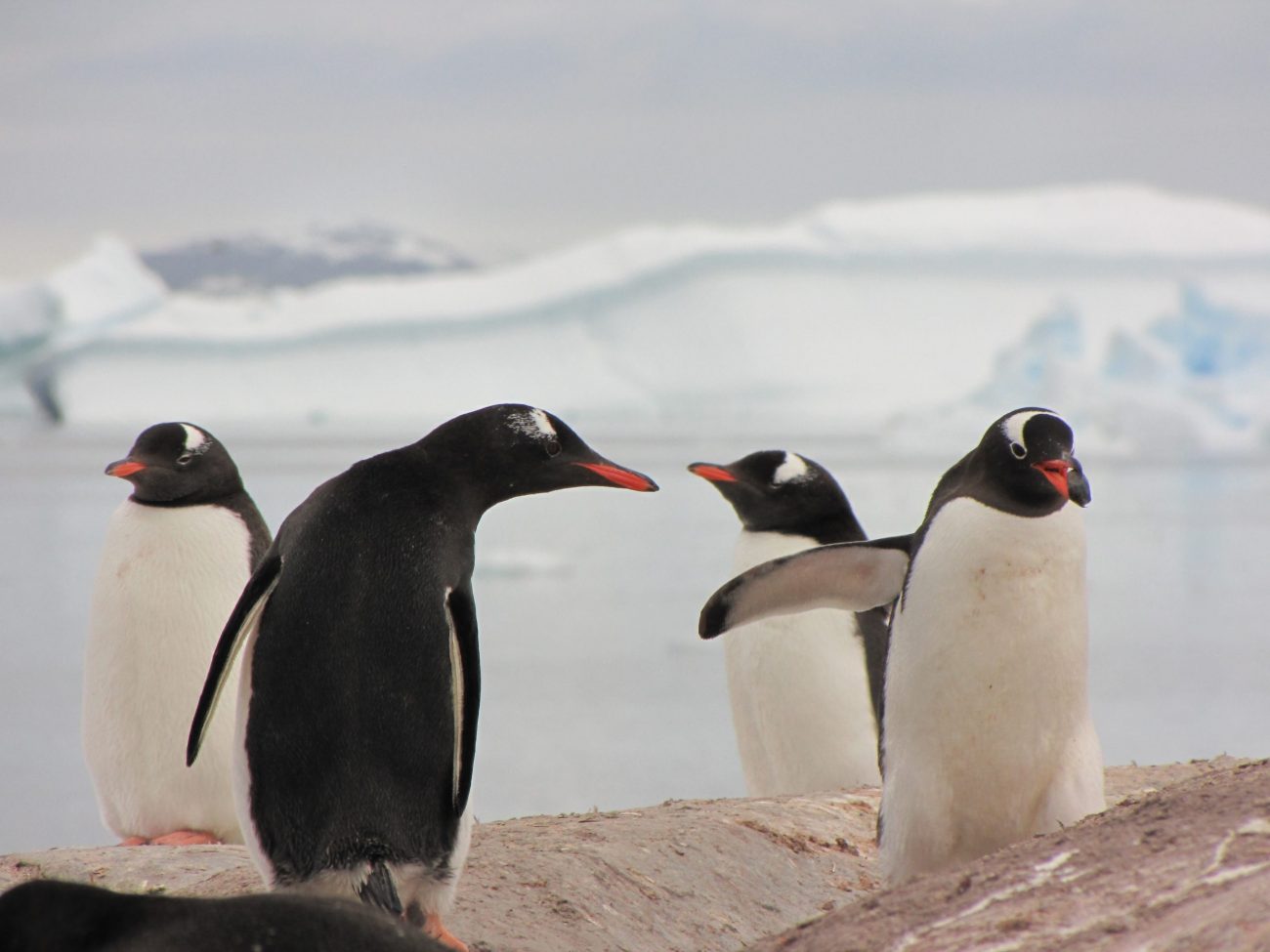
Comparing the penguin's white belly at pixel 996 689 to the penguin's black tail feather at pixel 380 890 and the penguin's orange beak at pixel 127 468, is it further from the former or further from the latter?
the penguin's orange beak at pixel 127 468

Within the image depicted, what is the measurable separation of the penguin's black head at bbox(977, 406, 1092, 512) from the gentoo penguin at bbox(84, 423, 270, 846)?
185cm

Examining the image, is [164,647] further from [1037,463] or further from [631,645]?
[631,645]

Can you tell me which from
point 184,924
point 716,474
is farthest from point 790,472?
point 184,924

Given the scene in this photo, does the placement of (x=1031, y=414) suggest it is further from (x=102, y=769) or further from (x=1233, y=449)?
(x=1233, y=449)

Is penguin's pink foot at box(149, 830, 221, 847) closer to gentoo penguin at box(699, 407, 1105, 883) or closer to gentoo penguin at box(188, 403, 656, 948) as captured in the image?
gentoo penguin at box(188, 403, 656, 948)

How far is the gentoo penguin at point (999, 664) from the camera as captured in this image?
2.62 m

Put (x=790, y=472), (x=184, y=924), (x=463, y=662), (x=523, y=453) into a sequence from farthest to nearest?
1. (x=790, y=472)
2. (x=523, y=453)
3. (x=463, y=662)
4. (x=184, y=924)

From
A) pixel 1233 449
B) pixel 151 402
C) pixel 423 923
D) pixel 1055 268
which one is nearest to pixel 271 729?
pixel 423 923

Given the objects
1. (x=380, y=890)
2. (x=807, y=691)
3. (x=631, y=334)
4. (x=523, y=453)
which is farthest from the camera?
(x=631, y=334)

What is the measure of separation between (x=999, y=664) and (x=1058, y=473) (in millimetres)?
355

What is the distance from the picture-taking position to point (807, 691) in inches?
156

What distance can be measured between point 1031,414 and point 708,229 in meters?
21.5

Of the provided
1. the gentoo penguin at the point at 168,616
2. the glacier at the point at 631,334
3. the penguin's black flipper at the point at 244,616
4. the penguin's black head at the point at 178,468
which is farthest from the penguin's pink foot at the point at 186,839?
the glacier at the point at 631,334

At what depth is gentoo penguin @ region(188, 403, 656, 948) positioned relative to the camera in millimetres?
2250
